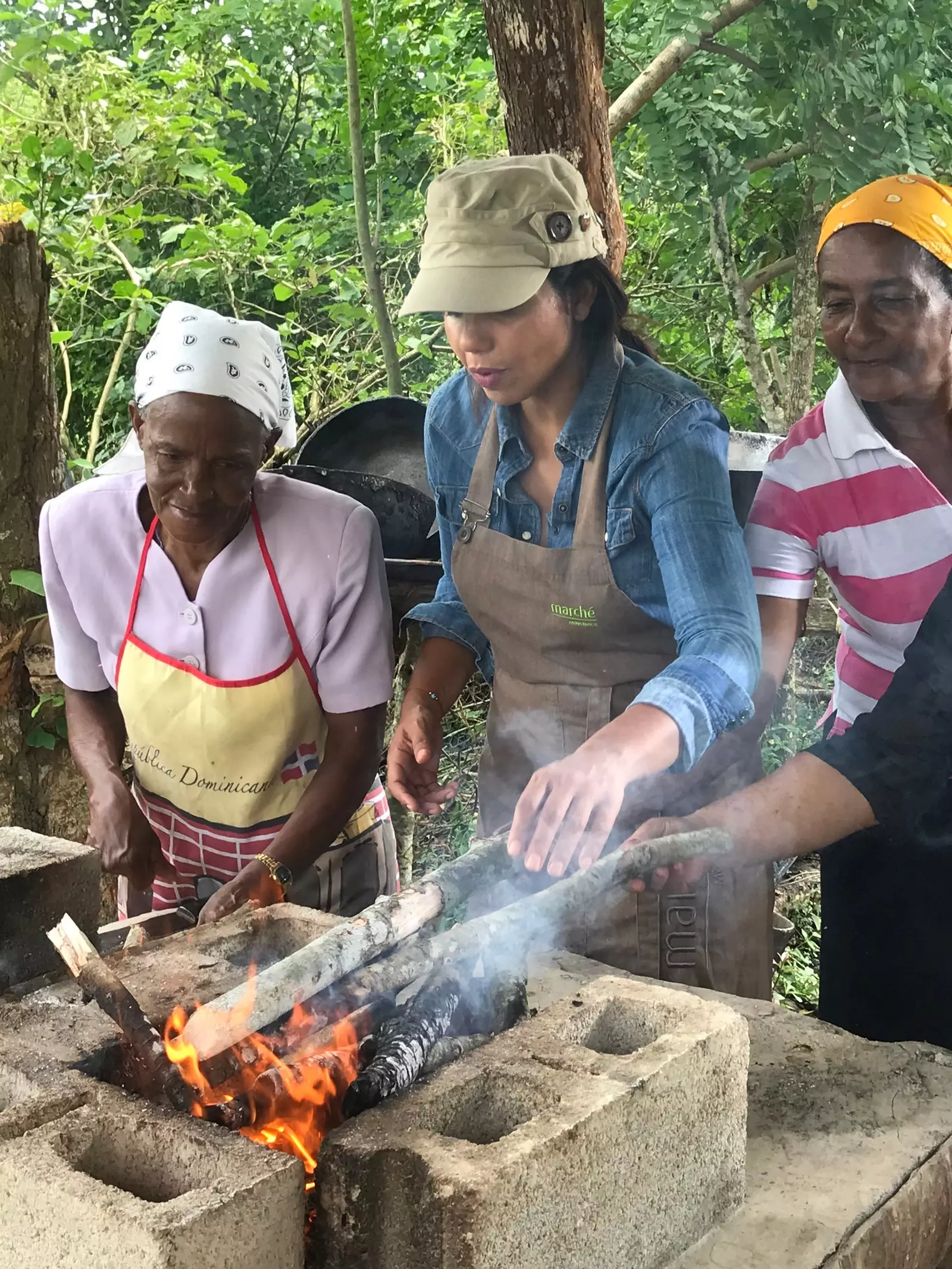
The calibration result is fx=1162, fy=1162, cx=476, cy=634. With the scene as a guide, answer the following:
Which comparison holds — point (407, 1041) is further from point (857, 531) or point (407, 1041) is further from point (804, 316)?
point (804, 316)

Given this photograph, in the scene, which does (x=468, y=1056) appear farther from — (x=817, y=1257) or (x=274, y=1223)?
(x=817, y=1257)

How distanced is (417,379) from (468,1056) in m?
6.07

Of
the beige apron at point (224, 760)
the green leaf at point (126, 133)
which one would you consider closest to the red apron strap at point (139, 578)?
the beige apron at point (224, 760)

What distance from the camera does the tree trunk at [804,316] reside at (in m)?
5.52

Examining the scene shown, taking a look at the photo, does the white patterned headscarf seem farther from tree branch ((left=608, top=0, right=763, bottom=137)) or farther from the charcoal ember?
tree branch ((left=608, top=0, right=763, bottom=137))

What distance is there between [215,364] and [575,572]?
89 cm

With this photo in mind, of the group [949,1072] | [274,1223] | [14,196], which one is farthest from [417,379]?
[274,1223]

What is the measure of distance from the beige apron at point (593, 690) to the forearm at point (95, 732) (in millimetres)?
926

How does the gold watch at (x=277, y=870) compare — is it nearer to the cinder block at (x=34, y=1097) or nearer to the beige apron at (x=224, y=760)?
the beige apron at (x=224, y=760)

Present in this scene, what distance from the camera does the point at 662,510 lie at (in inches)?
93.2

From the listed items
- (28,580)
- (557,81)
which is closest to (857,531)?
Answer: (557,81)

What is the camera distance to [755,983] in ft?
9.53

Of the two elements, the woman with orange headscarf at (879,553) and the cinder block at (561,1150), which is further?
the woman with orange headscarf at (879,553)

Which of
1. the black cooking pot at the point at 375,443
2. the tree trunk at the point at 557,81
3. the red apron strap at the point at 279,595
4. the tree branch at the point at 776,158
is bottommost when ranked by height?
the red apron strap at the point at 279,595
